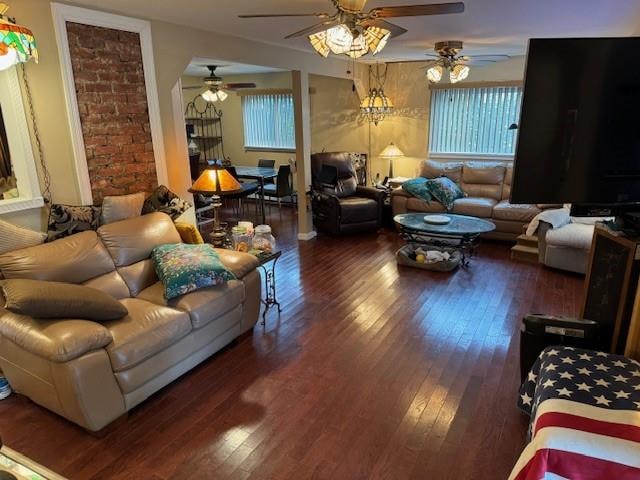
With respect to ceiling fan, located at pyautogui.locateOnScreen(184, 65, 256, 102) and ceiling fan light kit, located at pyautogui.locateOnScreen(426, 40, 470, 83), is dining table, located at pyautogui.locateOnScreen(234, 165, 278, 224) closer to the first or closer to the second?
ceiling fan, located at pyautogui.locateOnScreen(184, 65, 256, 102)

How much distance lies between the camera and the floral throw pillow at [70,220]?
Answer: 2793 mm

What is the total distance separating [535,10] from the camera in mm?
3111

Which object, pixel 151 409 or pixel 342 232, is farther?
pixel 342 232

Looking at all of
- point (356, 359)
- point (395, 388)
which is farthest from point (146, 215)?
point (395, 388)

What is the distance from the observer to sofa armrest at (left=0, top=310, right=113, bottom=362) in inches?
80.4

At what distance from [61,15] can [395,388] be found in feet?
10.4

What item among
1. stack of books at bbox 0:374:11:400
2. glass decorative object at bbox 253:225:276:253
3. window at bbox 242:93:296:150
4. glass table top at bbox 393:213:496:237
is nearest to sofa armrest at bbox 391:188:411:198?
glass table top at bbox 393:213:496:237

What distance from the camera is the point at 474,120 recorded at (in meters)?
6.45

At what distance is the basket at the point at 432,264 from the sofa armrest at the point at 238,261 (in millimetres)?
2026

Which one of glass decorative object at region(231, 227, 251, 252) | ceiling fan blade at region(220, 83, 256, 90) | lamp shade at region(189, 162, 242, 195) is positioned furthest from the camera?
ceiling fan blade at region(220, 83, 256, 90)

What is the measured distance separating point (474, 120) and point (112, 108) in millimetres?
5130

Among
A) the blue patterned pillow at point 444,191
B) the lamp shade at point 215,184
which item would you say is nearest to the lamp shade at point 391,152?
the blue patterned pillow at point 444,191

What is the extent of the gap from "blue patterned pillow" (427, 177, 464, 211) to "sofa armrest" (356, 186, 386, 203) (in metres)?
0.64

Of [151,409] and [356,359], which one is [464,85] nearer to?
[356,359]
